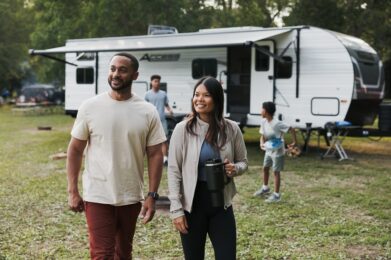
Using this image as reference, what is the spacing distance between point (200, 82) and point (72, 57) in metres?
13.2

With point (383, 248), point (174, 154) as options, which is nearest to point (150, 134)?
point (174, 154)

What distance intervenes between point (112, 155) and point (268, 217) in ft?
11.3

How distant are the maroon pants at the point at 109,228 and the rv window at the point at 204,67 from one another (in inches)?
380

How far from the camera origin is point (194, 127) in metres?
3.30

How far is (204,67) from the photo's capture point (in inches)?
519

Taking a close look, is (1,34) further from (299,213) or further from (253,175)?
(299,213)

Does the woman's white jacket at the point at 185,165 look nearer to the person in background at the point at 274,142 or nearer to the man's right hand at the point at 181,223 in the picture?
the man's right hand at the point at 181,223

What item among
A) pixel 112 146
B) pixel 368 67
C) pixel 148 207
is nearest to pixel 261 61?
pixel 368 67

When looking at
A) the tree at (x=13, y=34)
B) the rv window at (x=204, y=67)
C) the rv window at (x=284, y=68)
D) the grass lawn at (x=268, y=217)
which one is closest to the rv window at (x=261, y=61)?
the rv window at (x=284, y=68)

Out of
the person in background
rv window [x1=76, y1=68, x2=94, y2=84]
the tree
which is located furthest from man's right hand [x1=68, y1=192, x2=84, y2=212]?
the tree

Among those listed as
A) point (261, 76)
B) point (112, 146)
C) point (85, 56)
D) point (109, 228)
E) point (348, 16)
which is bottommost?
point (109, 228)

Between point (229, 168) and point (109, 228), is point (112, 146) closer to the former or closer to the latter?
point (109, 228)

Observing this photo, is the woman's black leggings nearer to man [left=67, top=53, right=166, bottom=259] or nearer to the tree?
man [left=67, top=53, right=166, bottom=259]

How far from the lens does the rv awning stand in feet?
38.9
